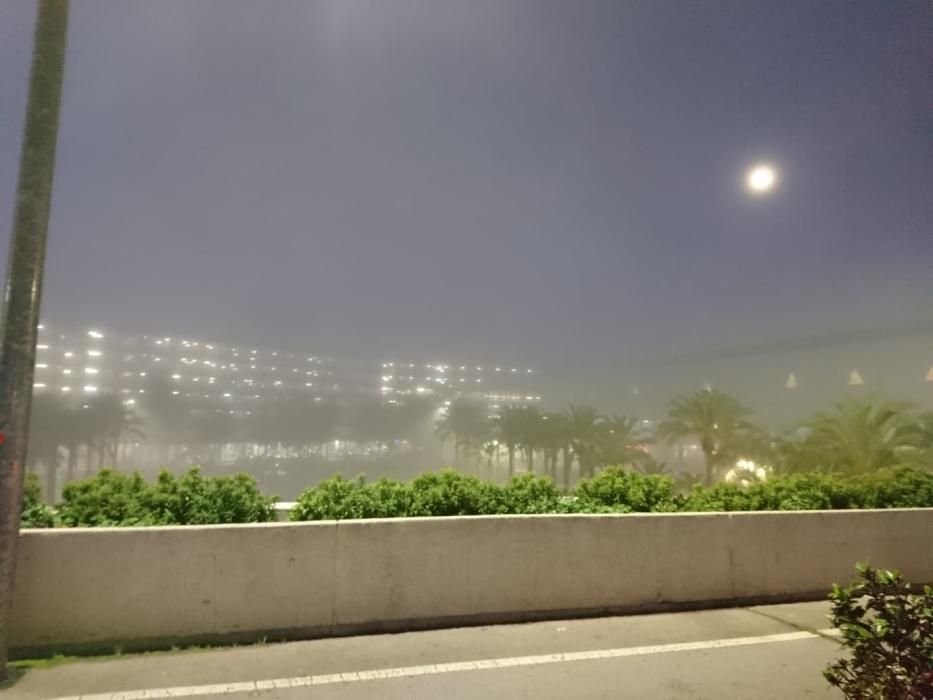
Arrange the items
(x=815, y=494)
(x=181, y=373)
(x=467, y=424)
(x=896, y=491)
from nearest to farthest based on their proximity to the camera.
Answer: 1. (x=815, y=494)
2. (x=896, y=491)
3. (x=467, y=424)
4. (x=181, y=373)

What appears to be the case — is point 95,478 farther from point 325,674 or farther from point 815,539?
point 815,539

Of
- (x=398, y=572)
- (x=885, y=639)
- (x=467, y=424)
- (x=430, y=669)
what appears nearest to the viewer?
(x=885, y=639)

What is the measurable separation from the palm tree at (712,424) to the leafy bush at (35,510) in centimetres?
4042

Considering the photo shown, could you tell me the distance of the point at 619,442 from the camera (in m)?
55.9

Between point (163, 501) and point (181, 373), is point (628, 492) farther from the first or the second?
point (181, 373)

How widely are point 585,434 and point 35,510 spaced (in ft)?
184

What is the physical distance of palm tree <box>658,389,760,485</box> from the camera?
138ft

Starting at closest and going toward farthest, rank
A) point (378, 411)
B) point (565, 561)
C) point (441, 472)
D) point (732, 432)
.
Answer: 1. point (565, 561)
2. point (441, 472)
3. point (732, 432)
4. point (378, 411)

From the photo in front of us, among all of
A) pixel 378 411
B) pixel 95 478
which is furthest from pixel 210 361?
pixel 95 478

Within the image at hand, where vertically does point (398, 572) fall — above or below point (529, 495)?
below

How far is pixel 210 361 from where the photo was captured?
181 m

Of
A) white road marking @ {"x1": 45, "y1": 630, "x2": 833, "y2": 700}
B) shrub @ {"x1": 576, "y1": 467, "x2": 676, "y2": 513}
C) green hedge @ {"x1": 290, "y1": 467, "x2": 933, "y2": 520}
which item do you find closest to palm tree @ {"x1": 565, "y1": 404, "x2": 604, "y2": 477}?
green hedge @ {"x1": 290, "y1": 467, "x2": 933, "y2": 520}

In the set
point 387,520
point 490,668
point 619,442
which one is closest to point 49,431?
point 619,442

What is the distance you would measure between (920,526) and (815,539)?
169 centimetres
